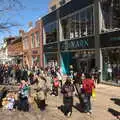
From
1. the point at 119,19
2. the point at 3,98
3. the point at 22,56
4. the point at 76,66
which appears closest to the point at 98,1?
the point at 119,19

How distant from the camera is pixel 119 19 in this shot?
2823 cm

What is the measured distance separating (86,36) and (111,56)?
16.9 feet

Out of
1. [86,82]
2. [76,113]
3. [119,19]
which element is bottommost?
[76,113]

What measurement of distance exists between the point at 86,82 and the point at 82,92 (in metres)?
0.63

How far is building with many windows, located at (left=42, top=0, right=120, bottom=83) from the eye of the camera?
29.0 m

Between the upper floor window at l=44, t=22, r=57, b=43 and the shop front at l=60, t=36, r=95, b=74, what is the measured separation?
315cm

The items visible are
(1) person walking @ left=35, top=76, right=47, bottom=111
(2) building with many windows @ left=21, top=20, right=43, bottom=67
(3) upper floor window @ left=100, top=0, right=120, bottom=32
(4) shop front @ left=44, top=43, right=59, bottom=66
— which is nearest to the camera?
(1) person walking @ left=35, top=76, right=47, bottom=111

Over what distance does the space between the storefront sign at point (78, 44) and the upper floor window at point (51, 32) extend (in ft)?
10.4

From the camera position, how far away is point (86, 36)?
3372 cm

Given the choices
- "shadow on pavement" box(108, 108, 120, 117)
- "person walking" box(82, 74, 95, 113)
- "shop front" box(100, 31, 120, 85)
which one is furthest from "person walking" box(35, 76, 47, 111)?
"shop front" box(100, 31, 120, 85)

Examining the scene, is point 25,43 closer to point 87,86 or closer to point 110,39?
point 110,39

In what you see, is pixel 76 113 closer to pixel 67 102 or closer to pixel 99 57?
pixel 67 102

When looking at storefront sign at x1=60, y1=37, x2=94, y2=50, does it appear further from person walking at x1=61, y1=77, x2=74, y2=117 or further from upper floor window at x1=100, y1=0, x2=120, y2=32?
person walking at x1=61, y1=77, x2=74, y2=117

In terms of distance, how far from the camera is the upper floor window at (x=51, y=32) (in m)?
44.0
